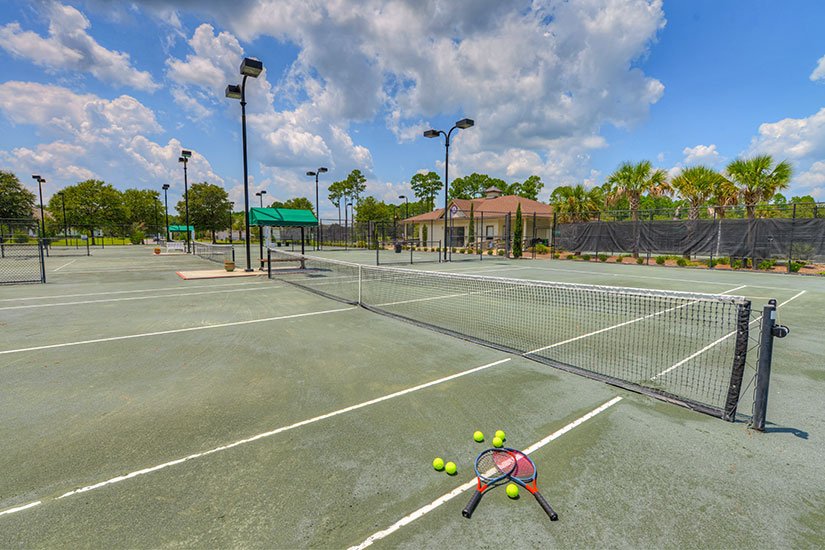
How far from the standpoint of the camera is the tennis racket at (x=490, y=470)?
2.67 meters

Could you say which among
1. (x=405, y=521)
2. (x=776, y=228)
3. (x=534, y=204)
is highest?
(x=534, y=204)

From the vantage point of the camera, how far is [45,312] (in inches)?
354

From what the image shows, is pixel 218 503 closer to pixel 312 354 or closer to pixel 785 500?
pixel 312 354

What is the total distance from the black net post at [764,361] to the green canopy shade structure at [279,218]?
18.8 meters

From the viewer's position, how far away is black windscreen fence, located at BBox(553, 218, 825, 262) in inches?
753

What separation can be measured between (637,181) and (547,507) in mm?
28992

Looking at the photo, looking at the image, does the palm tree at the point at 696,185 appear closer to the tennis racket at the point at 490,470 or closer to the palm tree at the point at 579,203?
the palm tree at the point at 579,203

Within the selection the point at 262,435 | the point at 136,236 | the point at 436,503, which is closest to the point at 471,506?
the point at 436,503

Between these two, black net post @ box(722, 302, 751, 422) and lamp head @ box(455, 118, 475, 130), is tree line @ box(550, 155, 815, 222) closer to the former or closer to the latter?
lamp head @ box(455, 118, 475, 130)

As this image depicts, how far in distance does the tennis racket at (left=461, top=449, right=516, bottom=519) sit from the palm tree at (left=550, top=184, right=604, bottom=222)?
30308mm

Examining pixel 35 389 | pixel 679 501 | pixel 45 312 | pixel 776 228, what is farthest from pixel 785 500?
pixel 776 228

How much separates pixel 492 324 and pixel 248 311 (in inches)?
235

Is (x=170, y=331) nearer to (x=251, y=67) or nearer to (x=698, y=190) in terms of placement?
(x=251, y=67)

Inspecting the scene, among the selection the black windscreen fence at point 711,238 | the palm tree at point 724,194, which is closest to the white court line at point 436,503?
the black windscreen fence at point 711,238
